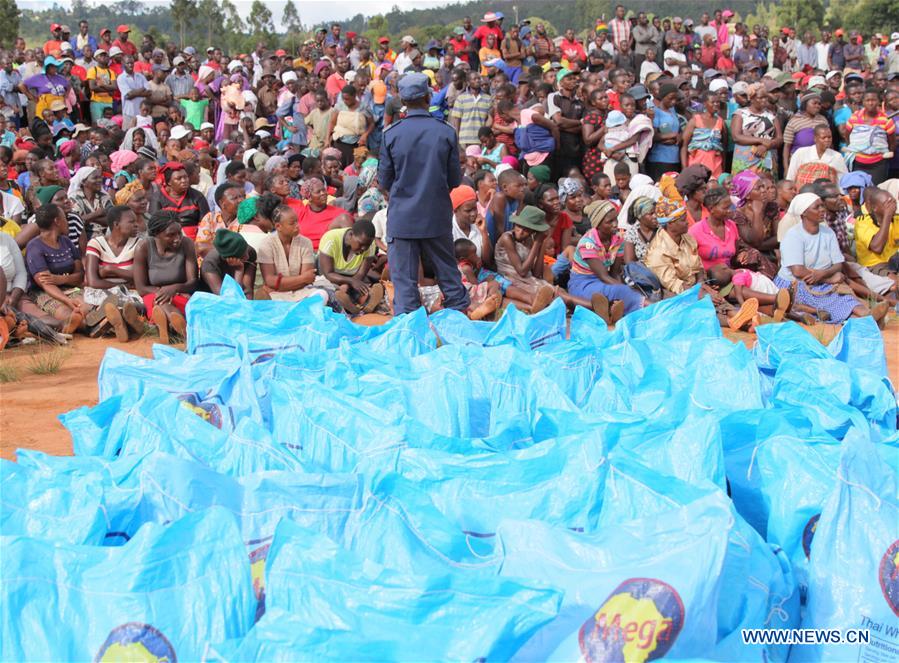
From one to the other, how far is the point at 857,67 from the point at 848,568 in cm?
1406

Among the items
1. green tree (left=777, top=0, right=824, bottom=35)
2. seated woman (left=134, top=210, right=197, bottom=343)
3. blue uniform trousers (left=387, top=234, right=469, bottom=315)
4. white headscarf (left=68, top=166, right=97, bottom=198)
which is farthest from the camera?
green tree (left=777, top=0, right=824, bottom=35)

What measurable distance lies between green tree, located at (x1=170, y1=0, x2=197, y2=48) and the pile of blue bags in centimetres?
2425

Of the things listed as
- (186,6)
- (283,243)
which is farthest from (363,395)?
(186,6)

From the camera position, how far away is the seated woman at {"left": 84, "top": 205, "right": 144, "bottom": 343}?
6730mm

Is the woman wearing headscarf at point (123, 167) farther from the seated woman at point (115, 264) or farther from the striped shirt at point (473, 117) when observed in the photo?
the striped shirt at point (473, 117)

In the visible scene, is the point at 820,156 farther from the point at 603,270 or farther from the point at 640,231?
the point at 603,270

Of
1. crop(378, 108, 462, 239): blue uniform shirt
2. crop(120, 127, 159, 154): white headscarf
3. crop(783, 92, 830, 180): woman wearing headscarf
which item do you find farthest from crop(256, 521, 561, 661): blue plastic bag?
crop(120, 127, 159, 154): white headscarf

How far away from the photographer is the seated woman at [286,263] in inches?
273

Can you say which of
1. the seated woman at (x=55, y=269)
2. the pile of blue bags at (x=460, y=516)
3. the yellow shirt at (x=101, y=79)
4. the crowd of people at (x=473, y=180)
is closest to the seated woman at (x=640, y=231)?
the crowd of people at (x=473, y=180)

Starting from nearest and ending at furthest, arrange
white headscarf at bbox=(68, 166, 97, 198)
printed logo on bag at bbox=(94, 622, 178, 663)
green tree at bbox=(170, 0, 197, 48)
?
printed logo on bag at bbox=(94, 622, 178, 663) < white headscarf at bbox=(68, 166, 97, 198) < green tree at bbox=(170, 0, 197, 48)

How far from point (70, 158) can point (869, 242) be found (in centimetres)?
757

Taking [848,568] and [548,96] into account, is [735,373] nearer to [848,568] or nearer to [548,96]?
[848,568]

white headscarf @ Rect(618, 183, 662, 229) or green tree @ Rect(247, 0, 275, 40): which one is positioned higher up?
green tree @ Rect(247, 0, 275, 40)

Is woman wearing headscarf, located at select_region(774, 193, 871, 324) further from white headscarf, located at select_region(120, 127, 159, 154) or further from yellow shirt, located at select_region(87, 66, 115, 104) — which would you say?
yellow shirt, located at select_region(87, 66, 115, 104)
